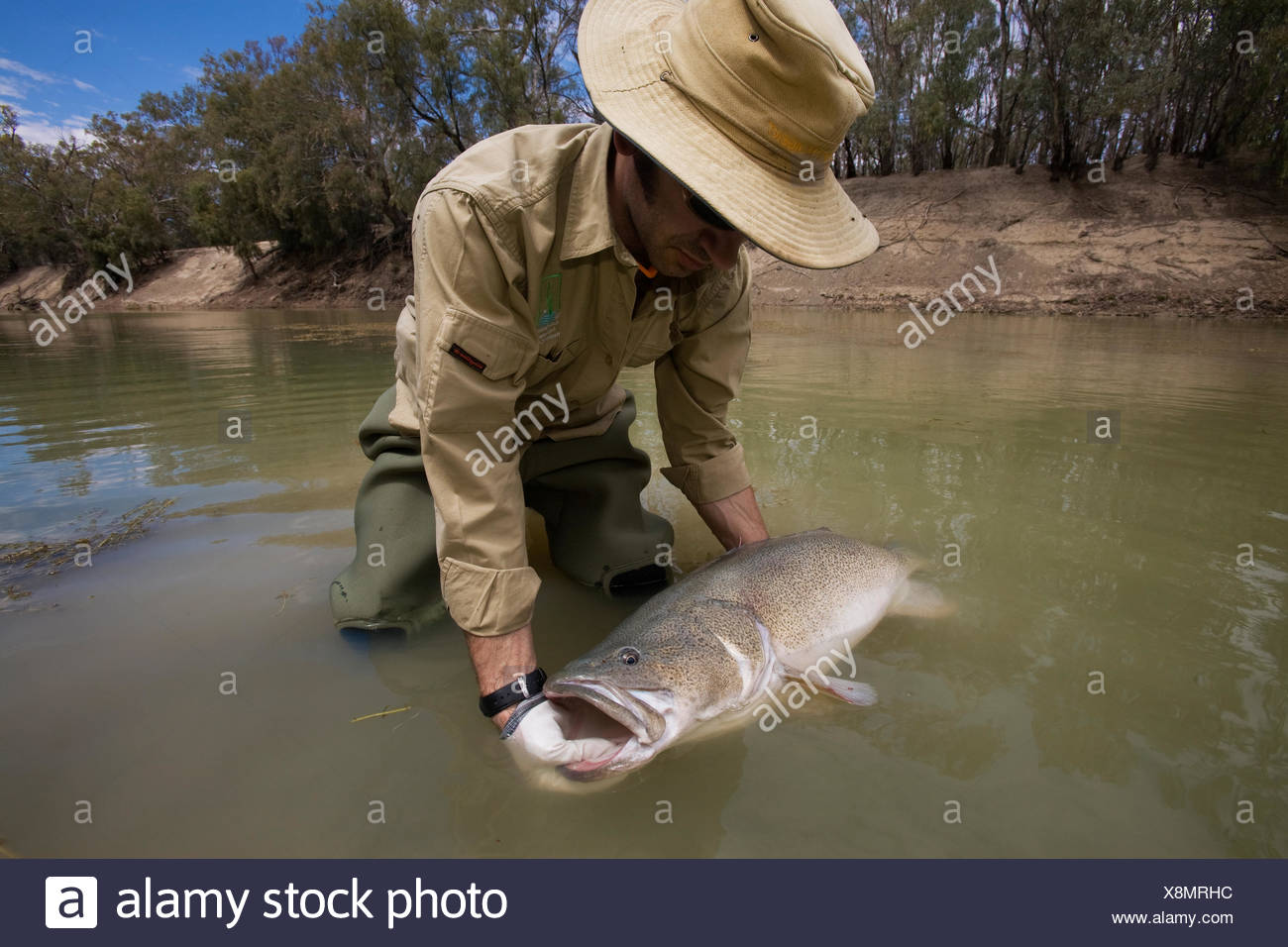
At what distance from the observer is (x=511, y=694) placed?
1895 mm

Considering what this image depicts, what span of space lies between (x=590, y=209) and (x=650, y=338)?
0.59 metres

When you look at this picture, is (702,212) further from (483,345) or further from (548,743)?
(548,743)

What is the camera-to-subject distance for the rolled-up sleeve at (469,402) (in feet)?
6.39

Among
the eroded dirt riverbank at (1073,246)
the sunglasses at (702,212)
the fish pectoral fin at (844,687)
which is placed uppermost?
the eroded dirt riverbank at (1073,246)

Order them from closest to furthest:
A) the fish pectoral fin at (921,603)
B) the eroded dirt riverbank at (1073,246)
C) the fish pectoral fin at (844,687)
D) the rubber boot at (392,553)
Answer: the fish pectoral fin at (844,687) → the rubber boot at (392,553) → the fish pectoral fin at (921,603) → the eroded dirt riverbank at (1073,246)

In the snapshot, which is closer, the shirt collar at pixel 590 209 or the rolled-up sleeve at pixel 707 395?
the shirt collar at pixel 590 209

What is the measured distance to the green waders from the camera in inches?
99.6

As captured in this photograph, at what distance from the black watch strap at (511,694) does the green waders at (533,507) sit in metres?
0.75

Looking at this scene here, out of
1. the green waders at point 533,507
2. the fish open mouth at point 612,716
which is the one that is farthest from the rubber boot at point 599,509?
the fish open mouth at point 612,716

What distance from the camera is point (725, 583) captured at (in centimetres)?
236

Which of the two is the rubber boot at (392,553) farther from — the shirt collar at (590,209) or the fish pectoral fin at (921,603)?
the fish pectoral fin at (921,603)

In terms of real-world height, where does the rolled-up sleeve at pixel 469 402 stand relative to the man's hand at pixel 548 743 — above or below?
above

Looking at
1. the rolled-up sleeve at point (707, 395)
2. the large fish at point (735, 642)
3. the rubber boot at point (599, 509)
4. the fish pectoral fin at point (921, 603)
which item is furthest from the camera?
the rubber boot at point (599, 509)
